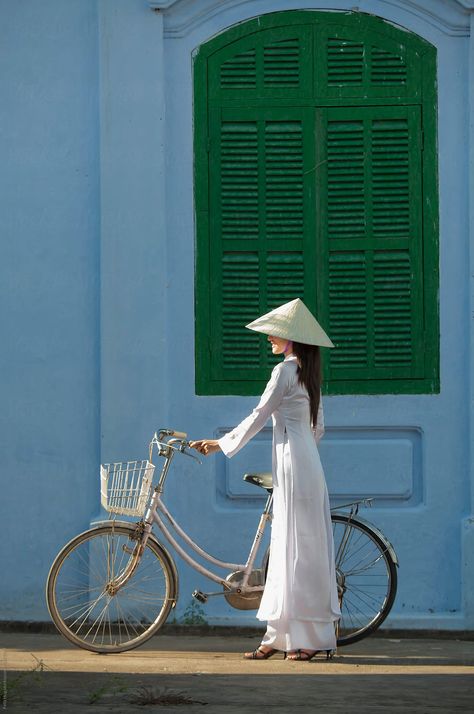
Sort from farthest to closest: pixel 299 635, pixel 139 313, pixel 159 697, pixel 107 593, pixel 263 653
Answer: pixel 139 313 → pixel 107 593 → pixel 263 653 → pixel 299 635 → pixel 159 697

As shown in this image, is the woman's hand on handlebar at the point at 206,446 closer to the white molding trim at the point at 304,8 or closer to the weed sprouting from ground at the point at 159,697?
the weed sprouting from ground at the point at 159,697

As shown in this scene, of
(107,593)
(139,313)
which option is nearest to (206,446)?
(107,593)

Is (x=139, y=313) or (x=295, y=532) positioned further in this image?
(x=139, y=313)

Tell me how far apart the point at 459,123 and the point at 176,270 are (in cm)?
188

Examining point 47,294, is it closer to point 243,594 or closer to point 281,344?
point 281,344

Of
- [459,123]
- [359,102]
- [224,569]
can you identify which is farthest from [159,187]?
[224,569]

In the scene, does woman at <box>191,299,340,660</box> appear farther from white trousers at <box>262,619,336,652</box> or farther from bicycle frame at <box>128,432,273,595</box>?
bicycle frame at <box>128,432,273,595</box>

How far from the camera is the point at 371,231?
795 centimetres

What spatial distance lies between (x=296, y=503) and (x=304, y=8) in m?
3.08

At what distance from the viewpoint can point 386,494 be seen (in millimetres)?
7844

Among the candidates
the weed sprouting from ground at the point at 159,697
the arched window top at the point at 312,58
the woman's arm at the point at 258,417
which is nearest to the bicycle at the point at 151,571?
the woman's arm at the point at 258,417

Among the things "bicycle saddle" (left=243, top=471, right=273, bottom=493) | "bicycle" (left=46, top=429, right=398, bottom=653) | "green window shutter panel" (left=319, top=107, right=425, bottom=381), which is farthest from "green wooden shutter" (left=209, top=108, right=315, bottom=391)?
"bicycle saddle" (left=243, top=471, right=273, bottom=493)

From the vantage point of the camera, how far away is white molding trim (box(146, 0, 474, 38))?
26.0ft

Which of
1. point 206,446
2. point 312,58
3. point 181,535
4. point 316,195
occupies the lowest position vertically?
point 181,535
